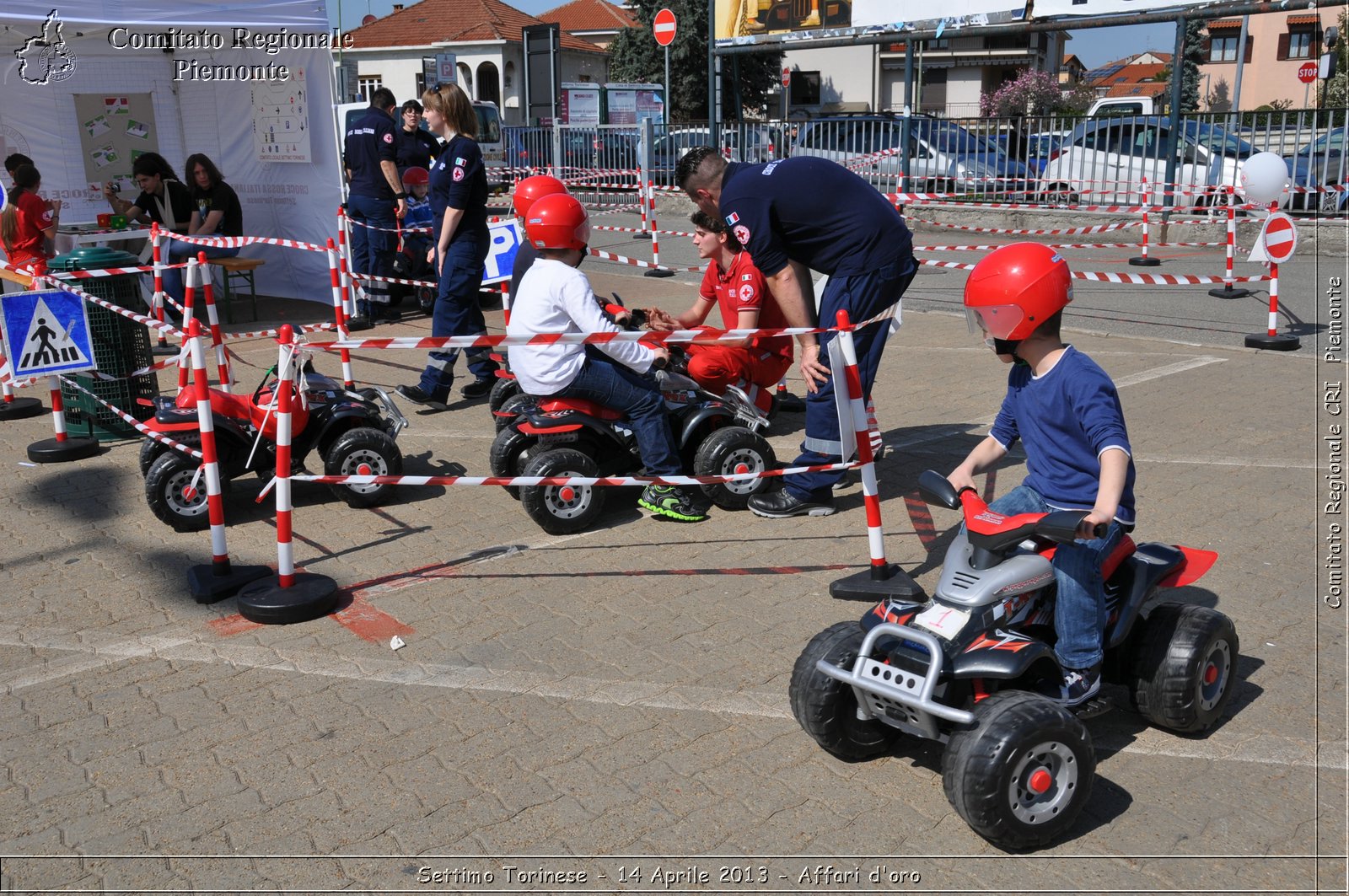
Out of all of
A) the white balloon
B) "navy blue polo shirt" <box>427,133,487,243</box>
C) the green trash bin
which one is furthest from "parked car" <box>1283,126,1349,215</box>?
the green trash bin

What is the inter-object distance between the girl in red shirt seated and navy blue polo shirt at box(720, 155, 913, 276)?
21.4 feet

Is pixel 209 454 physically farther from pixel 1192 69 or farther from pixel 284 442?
pixel 1192 69

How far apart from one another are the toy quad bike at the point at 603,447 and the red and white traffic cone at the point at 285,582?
3.72ft

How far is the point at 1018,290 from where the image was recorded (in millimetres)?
3412

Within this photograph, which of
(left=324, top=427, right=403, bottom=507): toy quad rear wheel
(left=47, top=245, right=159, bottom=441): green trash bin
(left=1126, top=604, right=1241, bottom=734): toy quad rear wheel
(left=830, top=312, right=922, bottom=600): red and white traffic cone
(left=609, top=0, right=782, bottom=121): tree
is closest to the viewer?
(left=1126, top=604, right=1241, bottom=734): toy quad rear wheel

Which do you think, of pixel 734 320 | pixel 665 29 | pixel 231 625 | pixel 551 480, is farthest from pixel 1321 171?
pixel 231 625

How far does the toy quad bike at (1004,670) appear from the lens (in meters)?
3.07

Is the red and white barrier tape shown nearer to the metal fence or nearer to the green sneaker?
the green sneaker

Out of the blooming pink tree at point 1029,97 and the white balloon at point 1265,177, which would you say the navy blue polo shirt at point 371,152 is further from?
the blooming pink tree at point 1029,97

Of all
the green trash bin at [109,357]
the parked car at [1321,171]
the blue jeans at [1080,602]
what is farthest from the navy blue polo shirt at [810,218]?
the parked car at [1321,171]

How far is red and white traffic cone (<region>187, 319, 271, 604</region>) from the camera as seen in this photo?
478 centimetres

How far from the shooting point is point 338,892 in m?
3.02

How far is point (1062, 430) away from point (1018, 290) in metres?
0.47

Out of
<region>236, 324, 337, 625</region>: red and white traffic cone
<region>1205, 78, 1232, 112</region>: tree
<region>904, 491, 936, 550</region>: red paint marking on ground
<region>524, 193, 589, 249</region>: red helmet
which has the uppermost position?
<region>1205, 78, 1232, 112</region>: tree
